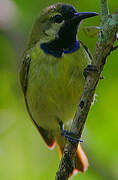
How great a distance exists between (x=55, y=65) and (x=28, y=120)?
148cm

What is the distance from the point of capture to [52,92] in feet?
12.1

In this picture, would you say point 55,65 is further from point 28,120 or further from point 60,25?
point 28,120

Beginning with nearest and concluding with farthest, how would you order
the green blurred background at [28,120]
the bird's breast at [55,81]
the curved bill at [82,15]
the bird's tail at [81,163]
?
the curved bill at [82,15] → the bird's breast at [55,81] → the green blurred background at [28,120] → the bird's tail at [81,163]

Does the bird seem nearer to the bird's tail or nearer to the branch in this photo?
the bird's tail

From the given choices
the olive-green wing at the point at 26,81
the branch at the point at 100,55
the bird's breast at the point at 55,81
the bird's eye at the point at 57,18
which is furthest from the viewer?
the olive-green wing at the point at 26,81

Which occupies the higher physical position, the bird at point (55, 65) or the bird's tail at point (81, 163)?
the bird at point (55, 65)

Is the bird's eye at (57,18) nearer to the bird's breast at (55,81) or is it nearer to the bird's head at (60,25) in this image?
the bird's head at (60,25)

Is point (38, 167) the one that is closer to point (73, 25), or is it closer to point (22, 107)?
point (22, 107)

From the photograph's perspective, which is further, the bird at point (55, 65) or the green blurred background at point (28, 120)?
the green blurred background at point (28, 120)

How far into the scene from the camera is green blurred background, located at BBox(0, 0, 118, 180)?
13.3ft

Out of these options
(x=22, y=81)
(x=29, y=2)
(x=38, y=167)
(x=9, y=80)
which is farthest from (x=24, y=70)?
(x=38, y=167)

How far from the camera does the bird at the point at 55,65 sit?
11.8 ft

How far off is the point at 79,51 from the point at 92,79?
107 cm

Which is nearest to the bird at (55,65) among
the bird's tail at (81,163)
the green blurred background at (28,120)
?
the green blurred background at (28,120)
